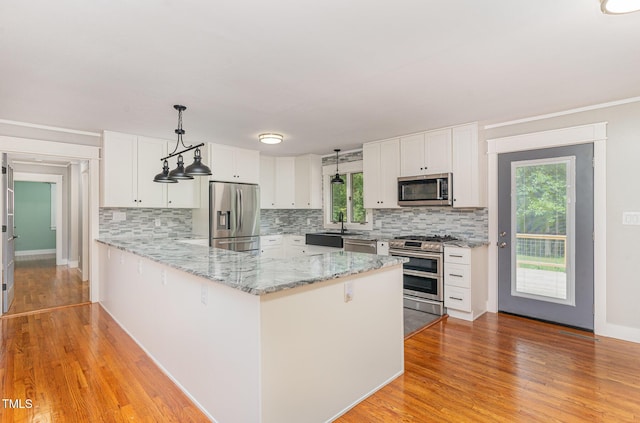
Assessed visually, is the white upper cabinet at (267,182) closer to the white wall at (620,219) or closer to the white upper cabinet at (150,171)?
the white upper cabinet at (150,171)

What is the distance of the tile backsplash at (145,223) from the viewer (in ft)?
15.1

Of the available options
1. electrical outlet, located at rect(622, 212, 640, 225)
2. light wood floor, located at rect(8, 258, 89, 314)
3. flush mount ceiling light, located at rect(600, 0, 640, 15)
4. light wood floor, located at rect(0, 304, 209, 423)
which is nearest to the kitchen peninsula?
light wood floor, located at rect(0, 304, 209, 423)

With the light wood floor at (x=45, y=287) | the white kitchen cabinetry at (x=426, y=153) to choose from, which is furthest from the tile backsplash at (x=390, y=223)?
the light wood floor at (x=45, y=287)

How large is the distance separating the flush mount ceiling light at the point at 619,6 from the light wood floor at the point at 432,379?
2253mm

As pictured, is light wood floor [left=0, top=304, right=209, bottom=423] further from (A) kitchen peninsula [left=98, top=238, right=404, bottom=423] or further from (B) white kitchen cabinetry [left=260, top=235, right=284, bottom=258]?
(B) white kitchen cabinetry [left=260, top=235, right=284, bottom=258]

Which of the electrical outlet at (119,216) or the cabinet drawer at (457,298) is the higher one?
the electrical outlet at (119,216)

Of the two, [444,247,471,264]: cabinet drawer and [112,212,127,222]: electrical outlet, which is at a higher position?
[112,212,127,222]: electrical outlet

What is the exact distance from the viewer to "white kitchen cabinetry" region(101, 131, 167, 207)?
432 centimetres

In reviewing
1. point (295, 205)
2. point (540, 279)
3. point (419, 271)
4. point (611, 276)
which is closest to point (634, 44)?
point (611, 276)

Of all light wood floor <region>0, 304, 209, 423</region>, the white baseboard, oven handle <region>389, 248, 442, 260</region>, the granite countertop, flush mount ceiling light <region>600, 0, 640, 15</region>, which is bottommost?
light wood floor <region>0, 304, 209, 423</region>

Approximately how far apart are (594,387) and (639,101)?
8.49 feet

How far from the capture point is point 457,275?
3846mm

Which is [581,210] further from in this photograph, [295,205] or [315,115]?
[295,205]

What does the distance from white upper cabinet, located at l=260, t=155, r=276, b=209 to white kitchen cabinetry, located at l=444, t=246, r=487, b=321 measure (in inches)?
127
